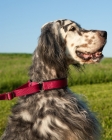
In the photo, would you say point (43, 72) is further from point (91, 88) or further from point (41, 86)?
point (91, 88)

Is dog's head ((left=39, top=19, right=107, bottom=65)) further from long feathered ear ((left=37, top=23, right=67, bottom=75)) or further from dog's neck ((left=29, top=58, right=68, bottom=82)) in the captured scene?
dog's neck ((left=29, top=58, right=68, bottom=82))

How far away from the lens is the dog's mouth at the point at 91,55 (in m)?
4.78

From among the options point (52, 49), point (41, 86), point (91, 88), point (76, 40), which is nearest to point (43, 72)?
point (41, 86)

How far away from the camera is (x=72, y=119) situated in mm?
4414

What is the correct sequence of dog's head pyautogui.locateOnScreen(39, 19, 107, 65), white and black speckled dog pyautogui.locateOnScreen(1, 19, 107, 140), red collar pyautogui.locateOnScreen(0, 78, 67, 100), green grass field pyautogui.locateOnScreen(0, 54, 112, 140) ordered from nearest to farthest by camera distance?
white and black speckled dog pyautogui.locateOnScreen(1, 19, 107, 140), red collar pyautogui.locateOnScreen(0, 78, 67, 100), dog's head pyautogui.locateOnScreen(39, 19, 107, 65), green grass field pyautogui.locateOnScreen(0, 54, 112, 140)

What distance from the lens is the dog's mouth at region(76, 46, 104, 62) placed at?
4.78 meters

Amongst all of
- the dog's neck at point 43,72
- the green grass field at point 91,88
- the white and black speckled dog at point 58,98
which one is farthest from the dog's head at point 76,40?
the green grass field at point 91,88

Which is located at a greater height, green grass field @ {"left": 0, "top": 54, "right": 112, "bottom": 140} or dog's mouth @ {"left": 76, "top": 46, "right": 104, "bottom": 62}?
dog's mouth @ {"left": 76, "top": 46, "right": 104, "bottom": 62}

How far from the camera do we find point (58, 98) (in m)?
4.44

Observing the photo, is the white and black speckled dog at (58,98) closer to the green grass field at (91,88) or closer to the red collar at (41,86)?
the red collar at (41,86)

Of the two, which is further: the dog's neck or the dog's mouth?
the dog's mouth

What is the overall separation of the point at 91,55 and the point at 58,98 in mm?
779

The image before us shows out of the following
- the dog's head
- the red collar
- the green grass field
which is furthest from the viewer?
the green grass field

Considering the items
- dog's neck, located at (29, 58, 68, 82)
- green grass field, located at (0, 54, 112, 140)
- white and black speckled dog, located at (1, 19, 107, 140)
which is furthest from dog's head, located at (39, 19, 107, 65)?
green grass field, located at (0, 54, 112, 140)
